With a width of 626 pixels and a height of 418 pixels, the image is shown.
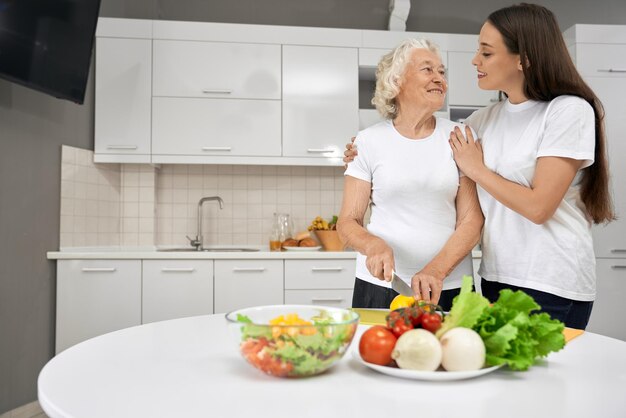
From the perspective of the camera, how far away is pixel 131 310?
316cm

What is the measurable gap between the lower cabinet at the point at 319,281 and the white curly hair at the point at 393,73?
1523 mm

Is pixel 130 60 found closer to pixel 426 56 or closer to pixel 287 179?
pixel 287 179

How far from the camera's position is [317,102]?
11.6ft

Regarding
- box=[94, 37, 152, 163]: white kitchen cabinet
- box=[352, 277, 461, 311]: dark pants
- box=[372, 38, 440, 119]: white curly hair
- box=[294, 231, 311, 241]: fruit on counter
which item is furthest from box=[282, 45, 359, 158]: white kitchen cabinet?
box=[352, 277, 461, 311]: dark pants

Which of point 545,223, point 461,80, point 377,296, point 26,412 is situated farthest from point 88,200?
point 545,223

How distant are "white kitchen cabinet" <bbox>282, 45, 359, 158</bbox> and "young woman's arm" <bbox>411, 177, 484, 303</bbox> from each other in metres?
1.86

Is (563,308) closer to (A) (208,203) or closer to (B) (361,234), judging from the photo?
(B) (361,234)

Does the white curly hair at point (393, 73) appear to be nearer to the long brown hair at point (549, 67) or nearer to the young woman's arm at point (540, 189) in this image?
the long brown hair at point (549, 67)

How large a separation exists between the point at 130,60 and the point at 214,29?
1.81 feet

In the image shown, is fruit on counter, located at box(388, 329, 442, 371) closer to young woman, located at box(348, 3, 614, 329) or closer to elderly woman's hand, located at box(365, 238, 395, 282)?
elderly woman's hand, located at box(365, 238, 395, 282)

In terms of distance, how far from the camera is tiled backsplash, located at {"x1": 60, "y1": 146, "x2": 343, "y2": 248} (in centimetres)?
370

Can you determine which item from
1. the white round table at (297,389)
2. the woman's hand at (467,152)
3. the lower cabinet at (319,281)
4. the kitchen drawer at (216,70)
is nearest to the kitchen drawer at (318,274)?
the lower cabinet at (319,281)

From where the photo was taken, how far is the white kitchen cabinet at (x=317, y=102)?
3.52m

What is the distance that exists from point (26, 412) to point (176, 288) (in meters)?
0.96
